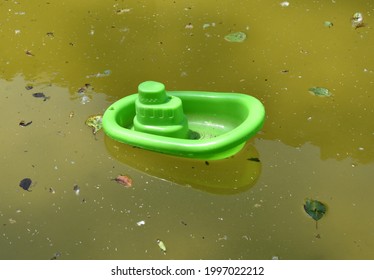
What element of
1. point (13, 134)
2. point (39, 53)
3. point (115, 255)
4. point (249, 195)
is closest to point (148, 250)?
point (115, 255)

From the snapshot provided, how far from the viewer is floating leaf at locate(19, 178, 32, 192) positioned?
1.55m

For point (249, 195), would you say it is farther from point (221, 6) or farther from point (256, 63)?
point (221, 6)

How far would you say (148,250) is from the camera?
1360 millimetres

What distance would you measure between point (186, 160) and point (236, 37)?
2.82 feet

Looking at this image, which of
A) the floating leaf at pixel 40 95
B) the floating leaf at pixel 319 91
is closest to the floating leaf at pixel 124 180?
the floating leaf at pixel 40 95

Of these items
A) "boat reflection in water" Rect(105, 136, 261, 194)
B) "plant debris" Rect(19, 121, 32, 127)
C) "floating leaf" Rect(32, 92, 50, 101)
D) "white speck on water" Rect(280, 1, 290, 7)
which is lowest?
"boat reflection in water" Rect(105, 136, 261, 194)

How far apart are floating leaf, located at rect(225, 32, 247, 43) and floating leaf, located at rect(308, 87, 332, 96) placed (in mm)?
456

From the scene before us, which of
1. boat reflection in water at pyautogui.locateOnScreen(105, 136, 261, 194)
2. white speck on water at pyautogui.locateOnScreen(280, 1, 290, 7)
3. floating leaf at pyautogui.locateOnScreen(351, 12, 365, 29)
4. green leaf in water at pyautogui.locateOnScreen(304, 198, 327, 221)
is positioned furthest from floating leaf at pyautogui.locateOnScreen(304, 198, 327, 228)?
white speck on water at pyautogui.locateOnScreen(280, 1, 290, 7)

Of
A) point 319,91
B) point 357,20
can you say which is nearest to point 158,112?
point 319,91

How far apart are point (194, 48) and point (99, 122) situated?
0.64 m

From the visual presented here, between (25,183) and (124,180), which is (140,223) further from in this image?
(25,183)

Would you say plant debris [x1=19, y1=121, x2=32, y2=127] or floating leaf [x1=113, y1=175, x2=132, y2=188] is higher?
plant debris [x1=19, y1=121, x2=32, y2=127]

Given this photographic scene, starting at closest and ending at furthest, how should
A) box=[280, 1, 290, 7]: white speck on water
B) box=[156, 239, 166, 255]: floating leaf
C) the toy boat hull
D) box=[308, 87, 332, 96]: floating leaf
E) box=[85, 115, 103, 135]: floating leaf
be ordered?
box=[156, 239, 166, 255]: floating leaf → the toy boat hull → box=[85, 115, 103, 135]: floating leaf → box=[308, 87, 332, 96]: floating leaf → box=[280, 1, 290, 7]: white speck on water

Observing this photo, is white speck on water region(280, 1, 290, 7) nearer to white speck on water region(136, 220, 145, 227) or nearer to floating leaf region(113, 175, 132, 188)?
floating leaf region(113, 175, 132, 188)
